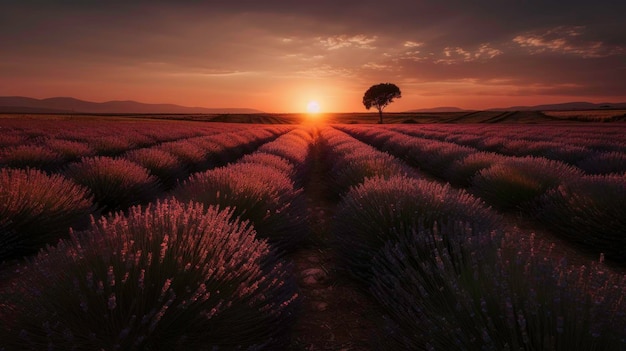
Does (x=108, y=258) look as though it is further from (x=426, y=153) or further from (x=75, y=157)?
(x=426, y=153)

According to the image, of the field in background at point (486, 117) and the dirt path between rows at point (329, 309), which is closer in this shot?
the dirt path between rows at point (329, 309)

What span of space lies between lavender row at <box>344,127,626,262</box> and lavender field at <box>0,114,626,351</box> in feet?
0.08

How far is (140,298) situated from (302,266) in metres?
2.21

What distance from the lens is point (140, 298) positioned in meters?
1.62

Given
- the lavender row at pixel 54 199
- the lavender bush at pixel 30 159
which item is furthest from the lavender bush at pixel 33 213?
the lavender bush at pixel 30 159

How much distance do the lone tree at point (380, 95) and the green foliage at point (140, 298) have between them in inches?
2628

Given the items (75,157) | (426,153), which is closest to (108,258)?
(75,157)

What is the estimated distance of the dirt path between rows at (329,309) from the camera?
7.75 feet

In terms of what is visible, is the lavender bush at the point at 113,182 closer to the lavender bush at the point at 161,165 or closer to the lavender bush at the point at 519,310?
the lavender bush at the point at 161,165

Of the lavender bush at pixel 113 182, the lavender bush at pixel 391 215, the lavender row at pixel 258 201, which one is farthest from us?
the lavender bush at pixel 113 182

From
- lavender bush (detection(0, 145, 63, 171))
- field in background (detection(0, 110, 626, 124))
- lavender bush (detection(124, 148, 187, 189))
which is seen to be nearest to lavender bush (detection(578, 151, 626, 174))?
lavender bush (detection(124, 148, 187, 189))

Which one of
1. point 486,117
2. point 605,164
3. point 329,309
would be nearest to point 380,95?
point 486,117

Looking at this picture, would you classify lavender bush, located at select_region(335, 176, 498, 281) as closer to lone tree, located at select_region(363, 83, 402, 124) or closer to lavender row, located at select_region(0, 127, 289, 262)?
lavender row, located at select_region(0, 127, 289, 262)

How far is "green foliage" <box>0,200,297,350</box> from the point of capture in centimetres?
154
